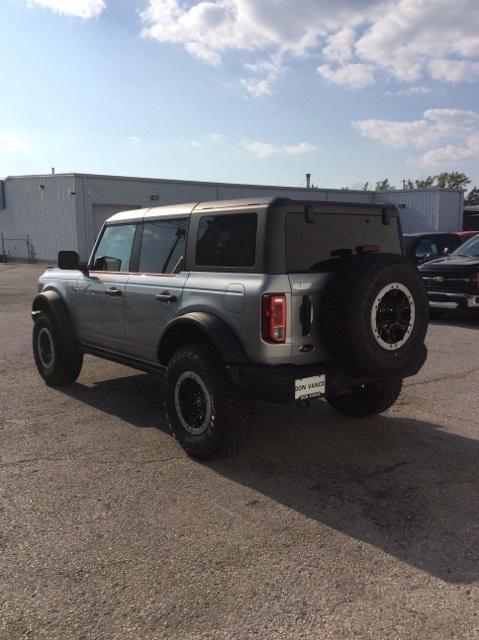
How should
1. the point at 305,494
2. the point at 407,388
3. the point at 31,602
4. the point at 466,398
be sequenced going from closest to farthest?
1. the point at 31,602
2. the point at 305,494
3. the point at 466,398
4. the point at 407,388

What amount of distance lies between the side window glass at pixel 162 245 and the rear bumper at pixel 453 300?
6.57 m

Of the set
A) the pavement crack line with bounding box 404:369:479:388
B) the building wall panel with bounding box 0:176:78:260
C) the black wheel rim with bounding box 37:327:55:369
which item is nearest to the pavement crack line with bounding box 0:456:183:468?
the black wheel rim with bounding box 37:327:55:369

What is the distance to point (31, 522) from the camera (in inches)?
128

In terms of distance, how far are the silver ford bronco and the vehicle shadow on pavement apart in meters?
0.39

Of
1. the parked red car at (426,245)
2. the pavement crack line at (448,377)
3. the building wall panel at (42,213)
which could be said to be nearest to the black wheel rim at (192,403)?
the pavement crack line at (448,377)

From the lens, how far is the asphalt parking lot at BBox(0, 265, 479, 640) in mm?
2451

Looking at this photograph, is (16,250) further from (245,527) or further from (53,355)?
(245,527)

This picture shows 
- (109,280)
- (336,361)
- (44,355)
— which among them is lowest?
(44,355)

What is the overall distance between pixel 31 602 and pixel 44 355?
4175mm

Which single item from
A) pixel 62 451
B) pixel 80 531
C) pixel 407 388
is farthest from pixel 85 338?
pixel 407 388

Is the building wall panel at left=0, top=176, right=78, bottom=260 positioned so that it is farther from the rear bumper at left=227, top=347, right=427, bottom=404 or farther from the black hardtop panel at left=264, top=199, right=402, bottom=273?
the rear bumper at left=227, top=347, right=427, bottom=404

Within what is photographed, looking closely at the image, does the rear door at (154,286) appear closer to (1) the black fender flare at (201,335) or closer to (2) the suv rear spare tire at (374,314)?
(1) the black fender flare at (201,335)

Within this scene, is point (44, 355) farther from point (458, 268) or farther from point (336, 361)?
point (458, 268)

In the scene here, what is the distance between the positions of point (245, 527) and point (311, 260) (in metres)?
1.81
